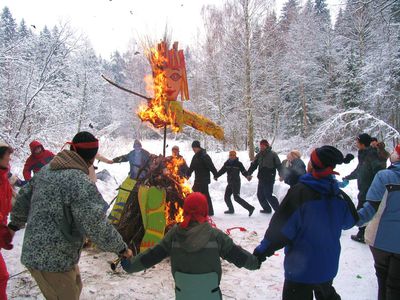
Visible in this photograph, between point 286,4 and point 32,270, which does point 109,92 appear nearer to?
point 286,4

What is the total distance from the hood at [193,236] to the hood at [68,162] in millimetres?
979

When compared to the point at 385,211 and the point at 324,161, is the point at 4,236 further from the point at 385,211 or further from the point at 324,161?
the point at 385,211

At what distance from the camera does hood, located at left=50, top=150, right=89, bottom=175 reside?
8.54 ft

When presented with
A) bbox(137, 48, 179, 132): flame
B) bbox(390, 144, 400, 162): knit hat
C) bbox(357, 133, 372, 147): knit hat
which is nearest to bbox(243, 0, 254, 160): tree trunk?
bbox(357, 133, 372, 147): knit hat

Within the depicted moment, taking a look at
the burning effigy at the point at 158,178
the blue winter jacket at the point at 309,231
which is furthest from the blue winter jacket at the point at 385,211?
the burning effigy at the point at 158,178

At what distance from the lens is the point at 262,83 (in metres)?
20.3

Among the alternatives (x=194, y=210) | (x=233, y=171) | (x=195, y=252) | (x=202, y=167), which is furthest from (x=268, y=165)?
(x=195, y=252)

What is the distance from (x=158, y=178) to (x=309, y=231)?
137 inches

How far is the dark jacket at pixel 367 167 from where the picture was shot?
243 inches

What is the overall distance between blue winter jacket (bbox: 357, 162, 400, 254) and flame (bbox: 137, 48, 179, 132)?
11.8ft

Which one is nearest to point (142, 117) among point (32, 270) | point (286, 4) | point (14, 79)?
point (32, 270)

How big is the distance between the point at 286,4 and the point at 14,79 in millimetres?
32843

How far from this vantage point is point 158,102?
591cm

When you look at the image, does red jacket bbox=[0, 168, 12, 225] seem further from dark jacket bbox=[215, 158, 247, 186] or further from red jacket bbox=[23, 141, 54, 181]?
dark jacket bbox=[215, 158, 247, 186]
